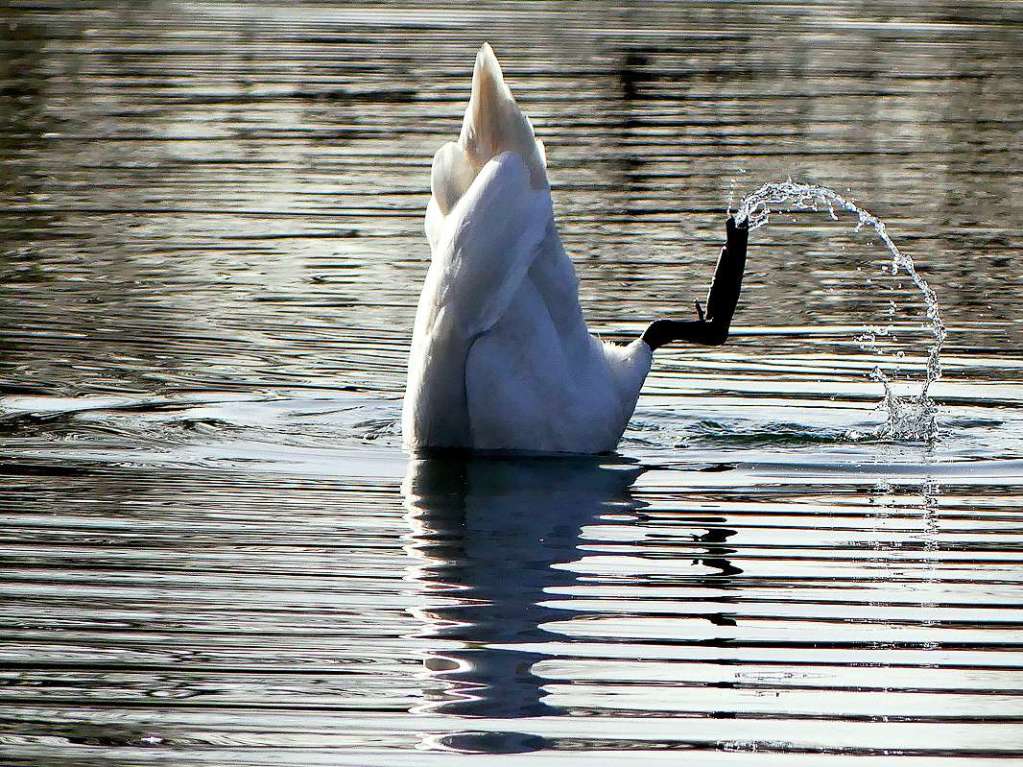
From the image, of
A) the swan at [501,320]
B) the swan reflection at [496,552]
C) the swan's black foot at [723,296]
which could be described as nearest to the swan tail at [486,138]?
the swan at [501,320]

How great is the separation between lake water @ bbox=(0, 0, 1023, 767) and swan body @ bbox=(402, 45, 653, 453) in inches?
7.2

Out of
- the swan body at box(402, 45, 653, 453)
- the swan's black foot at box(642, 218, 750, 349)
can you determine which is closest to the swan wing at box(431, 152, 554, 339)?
the swan body at box(402, 45, 653, 453)

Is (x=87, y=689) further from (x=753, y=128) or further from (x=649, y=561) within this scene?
(x=753, y=128)

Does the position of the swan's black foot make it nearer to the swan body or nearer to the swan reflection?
the swan body

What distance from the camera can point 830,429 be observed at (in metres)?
8.49

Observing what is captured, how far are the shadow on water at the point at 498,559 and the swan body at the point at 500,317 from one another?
176 millimetres

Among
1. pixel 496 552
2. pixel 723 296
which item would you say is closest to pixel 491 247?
pixel 496 552

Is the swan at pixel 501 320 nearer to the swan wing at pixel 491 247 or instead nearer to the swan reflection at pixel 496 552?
the swan wing at pixel 491 247

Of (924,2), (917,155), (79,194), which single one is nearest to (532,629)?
(79,194)

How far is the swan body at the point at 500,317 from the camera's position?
7.38 m

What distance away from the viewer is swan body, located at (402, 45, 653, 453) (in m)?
7.38

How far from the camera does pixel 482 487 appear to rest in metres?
7.59

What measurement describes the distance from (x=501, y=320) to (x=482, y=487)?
60 cm

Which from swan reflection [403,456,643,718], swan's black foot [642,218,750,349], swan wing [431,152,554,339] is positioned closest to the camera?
swan reflection [403,456,643,718]
